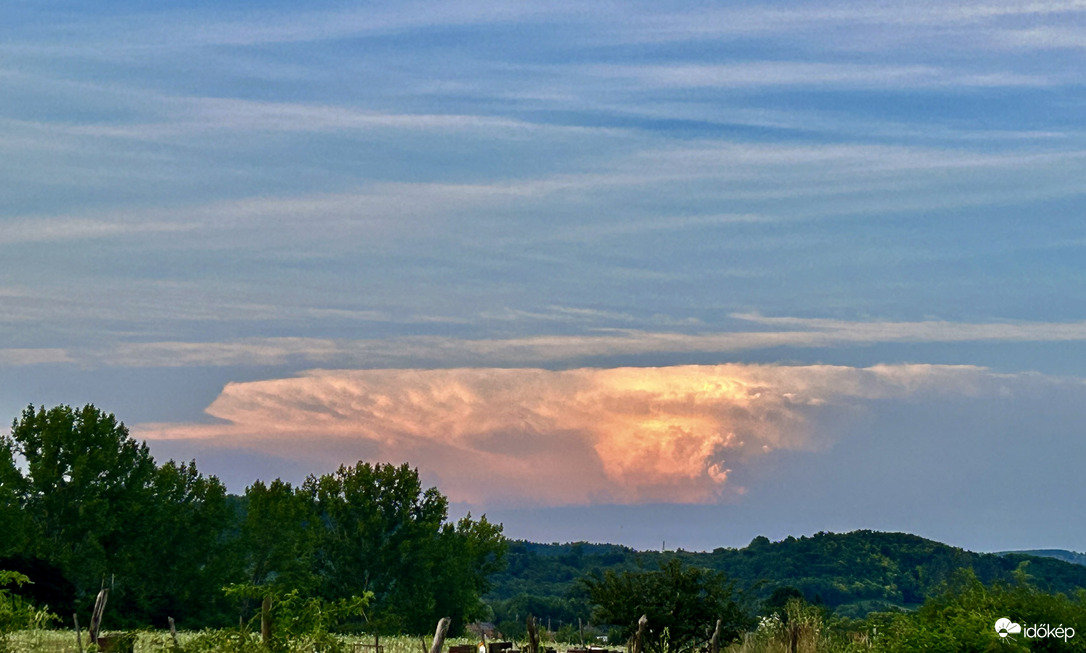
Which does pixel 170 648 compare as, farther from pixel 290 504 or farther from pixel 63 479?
pixel 290 504

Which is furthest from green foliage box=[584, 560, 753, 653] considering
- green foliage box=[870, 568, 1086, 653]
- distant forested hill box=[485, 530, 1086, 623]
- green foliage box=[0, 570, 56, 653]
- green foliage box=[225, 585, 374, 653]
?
distant forested hill box=[485, 530, 1086, 623]

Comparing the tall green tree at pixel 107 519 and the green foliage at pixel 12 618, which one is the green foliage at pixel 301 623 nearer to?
the green foliage at pixel 12 618

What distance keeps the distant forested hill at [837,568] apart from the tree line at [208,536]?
32.0m

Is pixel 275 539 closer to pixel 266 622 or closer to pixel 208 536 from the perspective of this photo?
pixel 208 536

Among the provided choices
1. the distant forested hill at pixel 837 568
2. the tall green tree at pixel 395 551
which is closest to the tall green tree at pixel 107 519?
the tall green tree at pixel 395 551

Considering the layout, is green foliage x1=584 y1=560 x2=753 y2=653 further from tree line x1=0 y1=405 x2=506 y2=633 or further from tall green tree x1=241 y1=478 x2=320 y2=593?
tall green tree x1=241 y1=478 x2=320 y2=593

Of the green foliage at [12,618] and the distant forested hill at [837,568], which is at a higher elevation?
the distant forested hill at [837,568]

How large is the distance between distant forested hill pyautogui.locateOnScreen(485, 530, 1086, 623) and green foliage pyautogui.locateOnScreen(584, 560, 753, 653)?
71999 mm

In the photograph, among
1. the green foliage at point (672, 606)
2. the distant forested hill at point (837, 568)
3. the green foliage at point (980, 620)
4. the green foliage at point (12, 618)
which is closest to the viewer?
the green foliage at point (12, 618)

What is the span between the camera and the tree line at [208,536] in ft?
205

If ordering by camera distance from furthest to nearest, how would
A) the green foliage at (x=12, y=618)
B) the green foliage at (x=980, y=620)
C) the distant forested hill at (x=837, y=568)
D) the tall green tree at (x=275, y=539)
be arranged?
1. the distant forested hill at (x=837, y=568)
2. the tall green tree at (x=275, y=539)
3. the green foliage at (x=980, y=620)
4. the green foliage at (x=12, y=618)

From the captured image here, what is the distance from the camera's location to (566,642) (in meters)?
44.8

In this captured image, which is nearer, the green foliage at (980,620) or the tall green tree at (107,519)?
the green foliage at (980,620)

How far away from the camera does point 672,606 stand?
112ft
